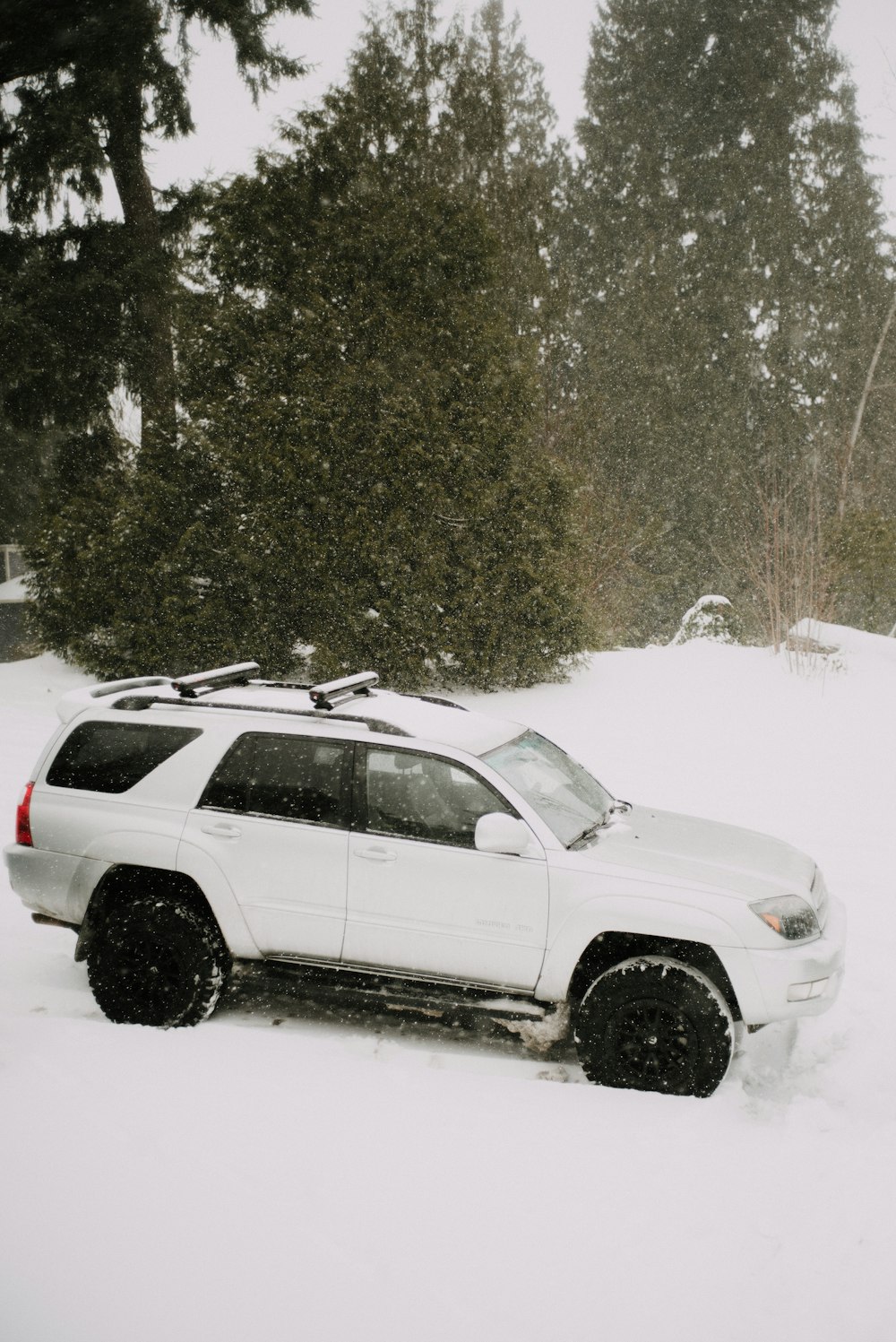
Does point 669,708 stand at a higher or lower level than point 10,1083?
higher

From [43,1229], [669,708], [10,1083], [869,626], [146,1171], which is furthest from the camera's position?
[869,626]

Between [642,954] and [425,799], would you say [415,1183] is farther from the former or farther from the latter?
[425,799]

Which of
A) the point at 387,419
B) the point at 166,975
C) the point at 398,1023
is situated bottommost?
the point at 398,1023

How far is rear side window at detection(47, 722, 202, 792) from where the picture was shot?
4.72 metres

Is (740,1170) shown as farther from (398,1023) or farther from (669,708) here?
(669,708)

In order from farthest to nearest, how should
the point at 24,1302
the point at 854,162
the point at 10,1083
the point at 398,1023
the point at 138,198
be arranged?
1. the point at 854,162
2. the point at 138,198
3. the point at 398,1023
4. the point at 10,1083
5. the point at 24,1302

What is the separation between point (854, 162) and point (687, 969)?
34558 millimetres

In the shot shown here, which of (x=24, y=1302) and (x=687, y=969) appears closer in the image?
(x=24, y=1302)

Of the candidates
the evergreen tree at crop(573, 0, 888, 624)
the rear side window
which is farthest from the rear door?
the evergreen tree at crop(573, 0, 888, 624)

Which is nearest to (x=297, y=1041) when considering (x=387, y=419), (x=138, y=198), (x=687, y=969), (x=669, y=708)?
(x=687, y=969)

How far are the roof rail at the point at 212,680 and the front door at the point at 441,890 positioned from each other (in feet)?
3.41

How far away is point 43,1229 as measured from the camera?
3076mm

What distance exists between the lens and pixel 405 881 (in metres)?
4.34

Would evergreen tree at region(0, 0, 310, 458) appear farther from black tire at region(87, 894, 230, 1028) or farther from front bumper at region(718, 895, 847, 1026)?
front bumper at region(718, 895, 847, 1026)
